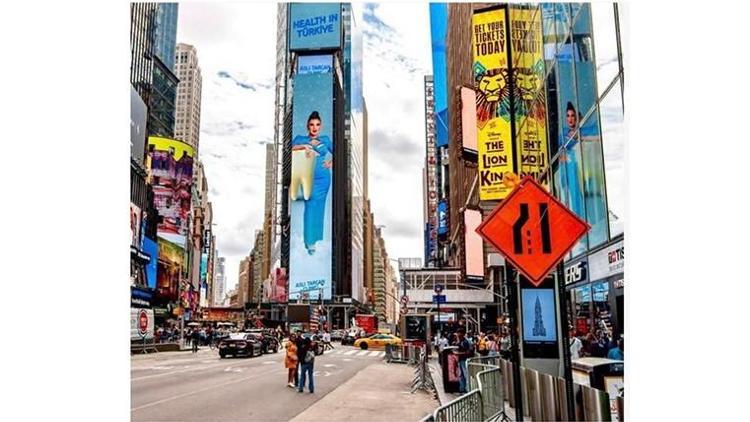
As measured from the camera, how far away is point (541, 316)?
7.55 meters

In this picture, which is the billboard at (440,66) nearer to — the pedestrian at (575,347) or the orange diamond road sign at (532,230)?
the pedestrian at (575,347)

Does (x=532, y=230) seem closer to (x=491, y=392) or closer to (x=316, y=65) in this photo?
(x=491, y=392)

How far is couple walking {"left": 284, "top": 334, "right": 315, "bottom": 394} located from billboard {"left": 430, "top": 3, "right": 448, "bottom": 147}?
48.4 metres

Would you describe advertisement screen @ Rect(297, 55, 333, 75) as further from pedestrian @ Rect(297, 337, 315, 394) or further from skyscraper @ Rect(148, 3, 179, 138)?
pedestrian @ Rect(297, 337, 315, 394)

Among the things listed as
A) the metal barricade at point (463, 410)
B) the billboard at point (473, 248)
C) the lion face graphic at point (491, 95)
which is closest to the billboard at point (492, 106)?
the lion face graphic at point (491, 95)

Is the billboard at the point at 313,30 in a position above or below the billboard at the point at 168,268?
above

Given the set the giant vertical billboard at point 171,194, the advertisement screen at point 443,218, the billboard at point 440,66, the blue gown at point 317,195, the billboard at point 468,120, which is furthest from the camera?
the blue gown at point 317,195

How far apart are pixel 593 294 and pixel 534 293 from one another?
91.0 inches

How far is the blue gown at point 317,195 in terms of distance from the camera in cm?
9200

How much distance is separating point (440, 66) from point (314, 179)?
35.9 meters

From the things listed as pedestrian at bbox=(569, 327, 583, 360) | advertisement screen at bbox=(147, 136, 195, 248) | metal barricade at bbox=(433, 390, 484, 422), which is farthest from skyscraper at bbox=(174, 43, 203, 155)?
metal barricade at bbox=(433, 390, 484, 422)

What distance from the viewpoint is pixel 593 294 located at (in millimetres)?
9383
